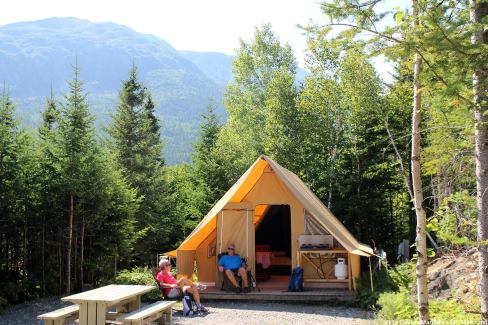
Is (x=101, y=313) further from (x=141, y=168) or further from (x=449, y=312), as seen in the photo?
(x=141, y=168)

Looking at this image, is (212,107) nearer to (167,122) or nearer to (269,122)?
(269,122)

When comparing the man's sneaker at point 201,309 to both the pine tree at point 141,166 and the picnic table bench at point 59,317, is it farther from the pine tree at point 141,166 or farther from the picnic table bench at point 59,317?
the pine tree at point 141,166

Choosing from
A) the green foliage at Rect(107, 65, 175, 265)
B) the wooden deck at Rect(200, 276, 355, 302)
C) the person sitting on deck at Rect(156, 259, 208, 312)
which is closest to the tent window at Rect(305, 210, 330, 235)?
the wooden deck at Rect(200, 276, 355, 302)

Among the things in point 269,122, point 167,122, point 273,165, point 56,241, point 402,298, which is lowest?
point 402,298

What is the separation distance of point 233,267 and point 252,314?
1.52 metres

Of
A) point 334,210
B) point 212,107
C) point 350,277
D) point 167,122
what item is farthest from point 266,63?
point 167,122

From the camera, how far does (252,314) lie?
805 cm

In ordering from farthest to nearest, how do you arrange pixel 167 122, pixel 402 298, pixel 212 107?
pixel 167 122 → pixel 212 107 → pixel 402 298

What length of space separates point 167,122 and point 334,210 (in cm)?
13909

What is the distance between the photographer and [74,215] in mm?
10148


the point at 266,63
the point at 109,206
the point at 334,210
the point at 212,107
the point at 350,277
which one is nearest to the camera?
the point at 350,277

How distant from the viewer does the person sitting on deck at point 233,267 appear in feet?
30.8

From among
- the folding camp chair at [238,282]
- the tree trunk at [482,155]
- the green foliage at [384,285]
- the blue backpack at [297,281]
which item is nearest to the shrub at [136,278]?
the folding camp chair at [238,282]

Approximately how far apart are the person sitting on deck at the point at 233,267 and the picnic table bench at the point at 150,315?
88.1 inches
